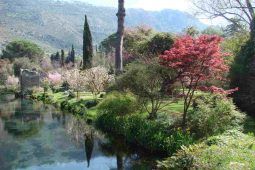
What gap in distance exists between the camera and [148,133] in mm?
23000

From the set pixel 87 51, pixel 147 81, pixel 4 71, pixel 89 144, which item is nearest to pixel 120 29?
pixel 147 81

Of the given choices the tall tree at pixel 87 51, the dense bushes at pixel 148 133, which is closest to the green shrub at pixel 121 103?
the dense bushes at pixel 148 133

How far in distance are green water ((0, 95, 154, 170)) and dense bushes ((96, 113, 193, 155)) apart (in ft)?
2.14

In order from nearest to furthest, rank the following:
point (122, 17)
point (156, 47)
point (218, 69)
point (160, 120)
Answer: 1. point (218, 69)
2. point (160, 120)
3. point (122, 17)
4. point (156, 47)

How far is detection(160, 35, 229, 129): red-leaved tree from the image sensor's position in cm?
2188

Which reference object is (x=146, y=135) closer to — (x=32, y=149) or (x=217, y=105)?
(x=217, y=105)

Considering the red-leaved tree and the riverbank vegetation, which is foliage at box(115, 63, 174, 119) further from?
the red-leaved tree

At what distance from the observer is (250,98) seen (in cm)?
2595

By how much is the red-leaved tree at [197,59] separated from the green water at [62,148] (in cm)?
417

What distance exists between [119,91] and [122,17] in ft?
37.2

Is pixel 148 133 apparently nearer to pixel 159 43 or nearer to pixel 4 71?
pixel 159 43

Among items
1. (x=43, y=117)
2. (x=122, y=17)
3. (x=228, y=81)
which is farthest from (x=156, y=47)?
(x=228, y=81)

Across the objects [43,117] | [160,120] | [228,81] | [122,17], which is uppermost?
[122,17]

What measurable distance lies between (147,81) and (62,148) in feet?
22.2
